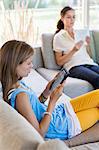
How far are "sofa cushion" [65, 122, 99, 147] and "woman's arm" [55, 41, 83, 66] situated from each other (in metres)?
1.46

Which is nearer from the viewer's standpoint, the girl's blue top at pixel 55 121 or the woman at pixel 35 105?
the woman at pixel 35 105

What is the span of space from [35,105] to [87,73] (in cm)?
154

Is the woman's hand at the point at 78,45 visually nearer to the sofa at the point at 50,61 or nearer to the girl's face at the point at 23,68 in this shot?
the sofa at the point at 50,61

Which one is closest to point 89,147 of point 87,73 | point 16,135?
point 16,135

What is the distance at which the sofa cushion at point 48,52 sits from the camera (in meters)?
3.56

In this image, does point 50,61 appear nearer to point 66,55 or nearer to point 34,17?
point 66,55

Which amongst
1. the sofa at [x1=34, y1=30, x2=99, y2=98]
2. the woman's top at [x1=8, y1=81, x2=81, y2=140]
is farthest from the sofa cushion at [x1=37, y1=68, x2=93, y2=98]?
the woman's top at [x1=8, y1=81, x2=81, y2=140]

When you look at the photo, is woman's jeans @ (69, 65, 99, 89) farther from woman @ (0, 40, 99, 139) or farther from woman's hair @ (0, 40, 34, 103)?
woman's hair @ (0, 40, 34, 103)

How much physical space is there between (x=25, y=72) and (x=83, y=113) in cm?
48

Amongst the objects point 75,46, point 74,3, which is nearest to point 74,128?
point 75,46

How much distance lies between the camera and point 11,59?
5.48ft

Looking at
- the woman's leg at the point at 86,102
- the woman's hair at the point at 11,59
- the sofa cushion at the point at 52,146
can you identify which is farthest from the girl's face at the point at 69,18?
the sofa cushion at the point at 52,146

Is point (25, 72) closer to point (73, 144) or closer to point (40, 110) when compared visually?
point (40, 110)

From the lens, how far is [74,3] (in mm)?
4414
